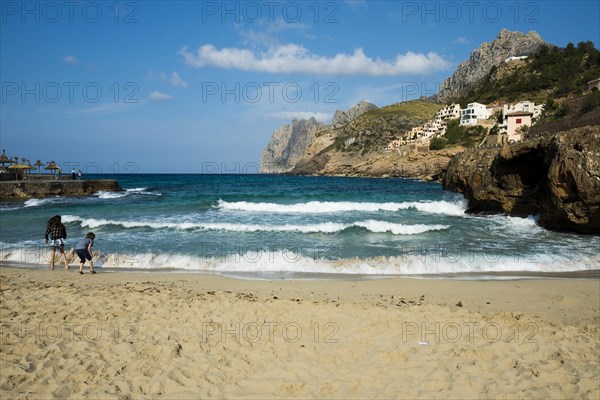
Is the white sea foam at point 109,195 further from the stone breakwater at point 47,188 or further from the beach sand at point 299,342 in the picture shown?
the beach sand at point 299,342

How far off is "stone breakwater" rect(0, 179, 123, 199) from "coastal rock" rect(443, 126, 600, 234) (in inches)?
1656

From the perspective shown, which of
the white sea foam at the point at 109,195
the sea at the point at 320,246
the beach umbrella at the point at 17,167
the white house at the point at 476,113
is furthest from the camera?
the white house at the point at 476,113

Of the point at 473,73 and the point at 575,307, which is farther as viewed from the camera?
the point at 473,73

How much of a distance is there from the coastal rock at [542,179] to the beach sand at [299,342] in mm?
7678

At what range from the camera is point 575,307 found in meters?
7.54

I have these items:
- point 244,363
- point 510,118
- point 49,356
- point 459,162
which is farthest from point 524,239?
point 510,118

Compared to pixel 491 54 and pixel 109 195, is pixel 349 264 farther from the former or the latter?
pixel 491 54

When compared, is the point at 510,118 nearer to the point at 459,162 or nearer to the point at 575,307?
the point at 459,162

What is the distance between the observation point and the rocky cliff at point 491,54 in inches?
5207

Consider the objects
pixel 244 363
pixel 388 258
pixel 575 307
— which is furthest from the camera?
pixel 388 258

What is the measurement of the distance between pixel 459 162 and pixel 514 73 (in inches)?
3631

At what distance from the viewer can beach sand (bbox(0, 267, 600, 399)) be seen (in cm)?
441

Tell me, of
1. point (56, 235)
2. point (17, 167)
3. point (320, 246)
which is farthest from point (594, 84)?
point (17, 167)

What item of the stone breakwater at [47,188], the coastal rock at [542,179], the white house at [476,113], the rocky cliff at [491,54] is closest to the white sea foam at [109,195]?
the stone breakwater at [47,188]
